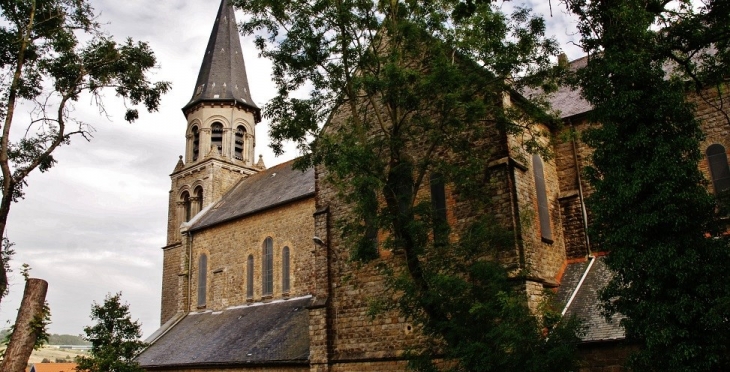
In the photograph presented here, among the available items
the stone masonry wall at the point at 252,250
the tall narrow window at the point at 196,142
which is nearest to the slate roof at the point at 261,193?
the stone masonry wall at the point at 252,250

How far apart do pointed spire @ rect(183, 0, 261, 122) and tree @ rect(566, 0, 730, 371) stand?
1211 inches

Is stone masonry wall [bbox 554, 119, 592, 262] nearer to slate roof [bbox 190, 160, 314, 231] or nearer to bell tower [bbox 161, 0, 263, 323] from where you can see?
slate roof [bbox 190, 160, 314, 231]

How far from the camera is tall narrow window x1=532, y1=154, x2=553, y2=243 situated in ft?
52.6

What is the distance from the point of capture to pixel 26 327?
10586 mm

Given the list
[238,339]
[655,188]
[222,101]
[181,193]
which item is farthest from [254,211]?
[655,188]

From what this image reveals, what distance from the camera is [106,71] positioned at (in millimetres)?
14555

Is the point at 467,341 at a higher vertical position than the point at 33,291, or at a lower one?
lower

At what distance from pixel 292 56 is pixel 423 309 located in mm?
6386

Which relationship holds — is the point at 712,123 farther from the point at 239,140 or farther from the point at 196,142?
the point at 196,142

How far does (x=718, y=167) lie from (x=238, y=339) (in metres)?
16.8

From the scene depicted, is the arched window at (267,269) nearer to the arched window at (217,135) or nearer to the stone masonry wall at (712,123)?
the arched window at (217,135)

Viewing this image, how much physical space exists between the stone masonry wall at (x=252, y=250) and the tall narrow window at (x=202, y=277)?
231 mm

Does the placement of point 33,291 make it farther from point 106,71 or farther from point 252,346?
point 252,346

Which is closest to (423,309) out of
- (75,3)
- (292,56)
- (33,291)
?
(292,56)
